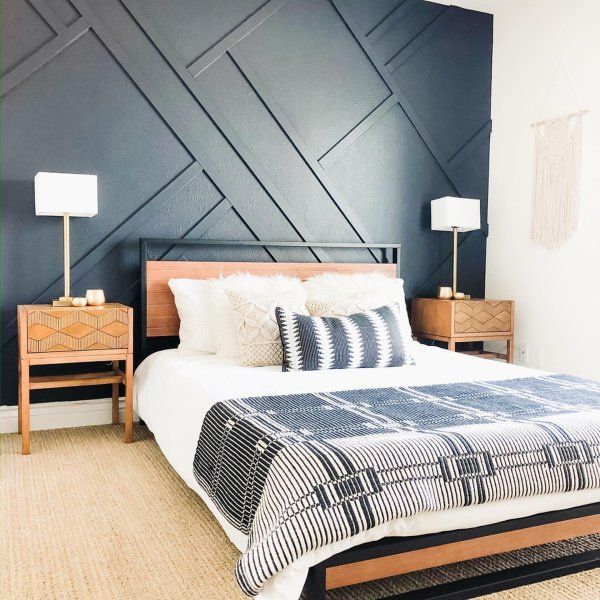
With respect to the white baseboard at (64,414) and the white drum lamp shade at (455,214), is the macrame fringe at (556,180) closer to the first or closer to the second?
the white drum lamp shade at (455,214)

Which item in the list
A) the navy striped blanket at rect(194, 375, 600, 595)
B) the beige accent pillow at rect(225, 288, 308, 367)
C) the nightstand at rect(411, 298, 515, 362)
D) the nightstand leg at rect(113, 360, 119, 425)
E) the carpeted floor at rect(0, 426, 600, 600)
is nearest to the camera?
the navy striped blanket at rect(194, 375, 600, 595)

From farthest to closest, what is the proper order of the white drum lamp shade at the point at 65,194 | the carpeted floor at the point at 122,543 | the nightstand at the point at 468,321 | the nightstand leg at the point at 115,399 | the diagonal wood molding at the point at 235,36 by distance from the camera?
A: the nightstand at the point at 468,321 → the diagonal wood molding at the point at 235,36 → the nightstand leg at the point at 115,399 → the white drum lamp shade at the point at 65,194 → the carpeted floor at the point at 122,543

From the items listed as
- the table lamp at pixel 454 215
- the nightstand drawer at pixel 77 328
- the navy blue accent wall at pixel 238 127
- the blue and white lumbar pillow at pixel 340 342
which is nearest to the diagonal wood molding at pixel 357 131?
the navy blue accent wall at pixel 238 127

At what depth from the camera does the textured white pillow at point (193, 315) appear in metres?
3.44

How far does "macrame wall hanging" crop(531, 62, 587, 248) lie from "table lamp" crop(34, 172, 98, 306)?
113 inches

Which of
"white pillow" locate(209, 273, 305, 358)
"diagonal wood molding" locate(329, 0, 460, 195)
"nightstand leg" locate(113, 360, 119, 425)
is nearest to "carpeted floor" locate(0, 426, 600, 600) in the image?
"nightstand leg" locate(113, 360, 119, 425)

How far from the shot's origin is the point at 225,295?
3457 mm

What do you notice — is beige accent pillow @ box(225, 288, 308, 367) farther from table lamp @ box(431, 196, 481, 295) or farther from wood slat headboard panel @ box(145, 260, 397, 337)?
table lamp @ box(431, 196, 481, 295)

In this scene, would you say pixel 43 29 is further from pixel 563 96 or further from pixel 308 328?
pixel 563 96

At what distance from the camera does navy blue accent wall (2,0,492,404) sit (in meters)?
3.51

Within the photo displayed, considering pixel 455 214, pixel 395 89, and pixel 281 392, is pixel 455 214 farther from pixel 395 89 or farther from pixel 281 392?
pixel 281 392

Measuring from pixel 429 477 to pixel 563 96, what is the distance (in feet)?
10.8

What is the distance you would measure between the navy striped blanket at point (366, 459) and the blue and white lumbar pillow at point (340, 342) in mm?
567

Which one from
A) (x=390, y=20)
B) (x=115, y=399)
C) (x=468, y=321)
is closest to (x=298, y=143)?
(x=390, y=20)
